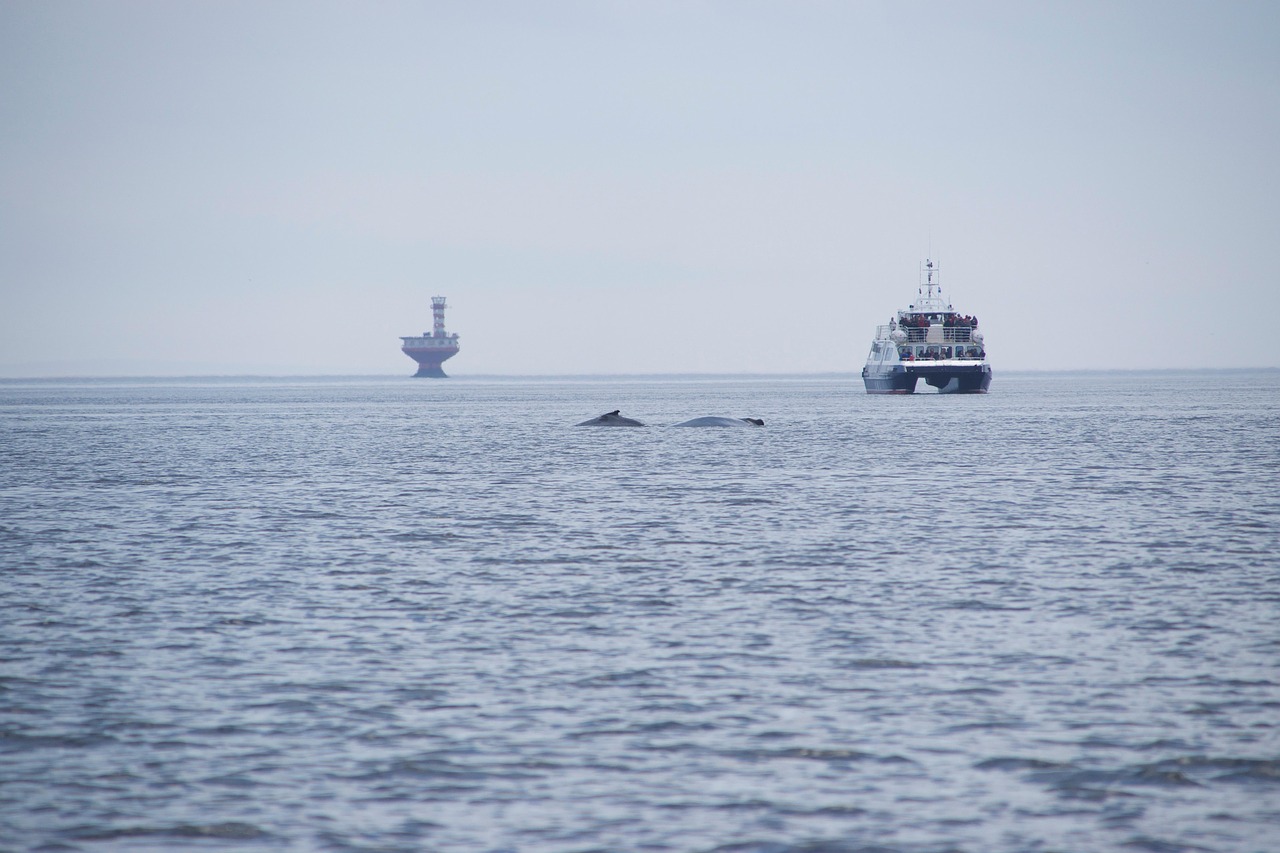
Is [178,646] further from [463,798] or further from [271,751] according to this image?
[463,798]

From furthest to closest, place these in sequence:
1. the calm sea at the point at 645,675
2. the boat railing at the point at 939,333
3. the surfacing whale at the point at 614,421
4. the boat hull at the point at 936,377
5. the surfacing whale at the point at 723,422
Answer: the boat railing at the point at 939,333 < the boat hull at the point at 936,377 < the surfacing whale at the point at 614,421 < the surfacing whale at the point at 723,422 < the calm sea at the point at 645,675

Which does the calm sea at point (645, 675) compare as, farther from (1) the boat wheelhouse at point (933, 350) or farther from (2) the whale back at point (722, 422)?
(1) the boat wheelhouse at point (933, 350)

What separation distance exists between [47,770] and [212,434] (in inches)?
3033

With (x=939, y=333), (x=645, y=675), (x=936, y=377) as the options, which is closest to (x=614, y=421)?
(x=936, y=377)

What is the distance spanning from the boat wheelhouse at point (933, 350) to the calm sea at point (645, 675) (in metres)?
119

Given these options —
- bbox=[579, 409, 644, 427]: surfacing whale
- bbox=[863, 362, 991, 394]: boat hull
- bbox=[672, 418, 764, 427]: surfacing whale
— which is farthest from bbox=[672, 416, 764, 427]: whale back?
bbox=[863, 362, 991, 394]: boat hull

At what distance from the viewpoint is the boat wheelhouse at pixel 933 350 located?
155m

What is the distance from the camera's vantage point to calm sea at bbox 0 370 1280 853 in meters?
11.0

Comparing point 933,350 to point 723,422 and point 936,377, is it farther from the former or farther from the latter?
point 723,422

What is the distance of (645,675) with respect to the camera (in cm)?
1580

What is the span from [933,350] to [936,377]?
3.32 metres

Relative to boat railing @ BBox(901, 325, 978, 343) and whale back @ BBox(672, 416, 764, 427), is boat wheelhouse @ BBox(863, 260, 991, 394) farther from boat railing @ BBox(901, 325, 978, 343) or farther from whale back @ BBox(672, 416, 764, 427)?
whale back @ BBox(672, 416, 764, 427)

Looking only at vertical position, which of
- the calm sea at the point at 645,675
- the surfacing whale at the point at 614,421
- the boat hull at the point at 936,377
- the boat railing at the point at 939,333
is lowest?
the calm sea at the point at 645,675

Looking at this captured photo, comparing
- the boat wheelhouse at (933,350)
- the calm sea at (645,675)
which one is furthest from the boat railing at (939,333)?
the calm sea at (645,675)
